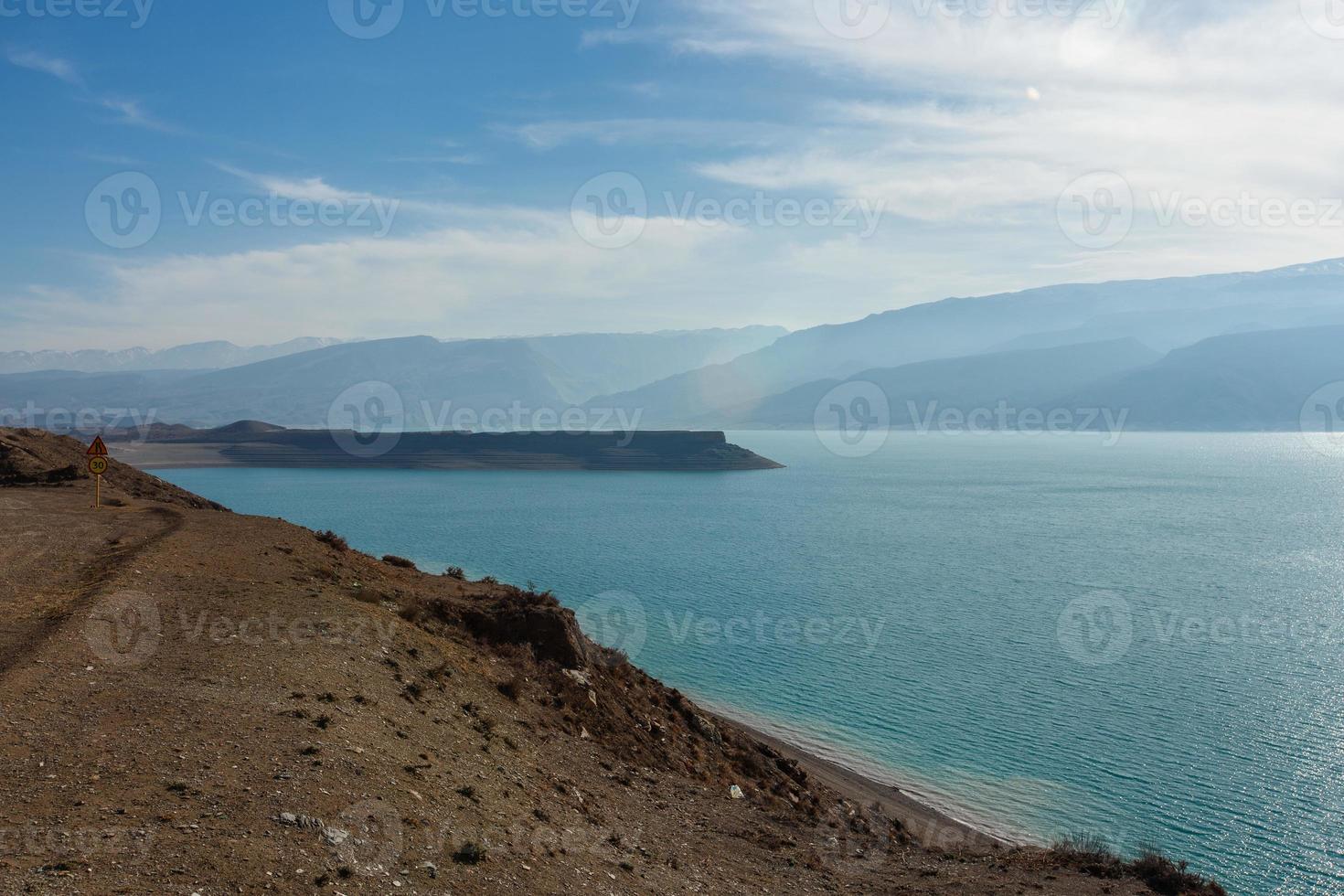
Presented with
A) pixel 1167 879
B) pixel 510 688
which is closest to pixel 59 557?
pixel 510 688

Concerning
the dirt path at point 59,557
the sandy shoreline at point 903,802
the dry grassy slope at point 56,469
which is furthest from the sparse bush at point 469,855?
the dry grassy slope at point 56,469

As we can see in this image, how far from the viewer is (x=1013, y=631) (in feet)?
103

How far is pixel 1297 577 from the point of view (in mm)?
42000

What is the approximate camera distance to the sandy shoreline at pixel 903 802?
52.8 ft

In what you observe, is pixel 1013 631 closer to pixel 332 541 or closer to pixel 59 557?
pixel 332 541

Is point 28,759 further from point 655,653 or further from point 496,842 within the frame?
point 655,653

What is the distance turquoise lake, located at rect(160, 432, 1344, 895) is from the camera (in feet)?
60.1

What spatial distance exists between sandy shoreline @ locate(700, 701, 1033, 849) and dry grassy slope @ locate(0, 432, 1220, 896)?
668 millimetres

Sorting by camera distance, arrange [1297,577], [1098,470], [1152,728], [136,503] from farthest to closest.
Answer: [1098,470]
[1297,577]
[136,503]
[1152,728]

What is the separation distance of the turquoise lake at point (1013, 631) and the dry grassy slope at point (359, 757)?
222 inches

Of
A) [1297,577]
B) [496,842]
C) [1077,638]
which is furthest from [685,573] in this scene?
[496,842]

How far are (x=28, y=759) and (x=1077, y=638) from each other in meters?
31.0

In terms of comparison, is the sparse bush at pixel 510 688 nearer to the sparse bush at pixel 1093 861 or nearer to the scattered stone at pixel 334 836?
the scattered stone at pixel 334 836

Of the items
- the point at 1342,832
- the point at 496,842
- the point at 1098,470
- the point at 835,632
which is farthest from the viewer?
the point at 1098,470
